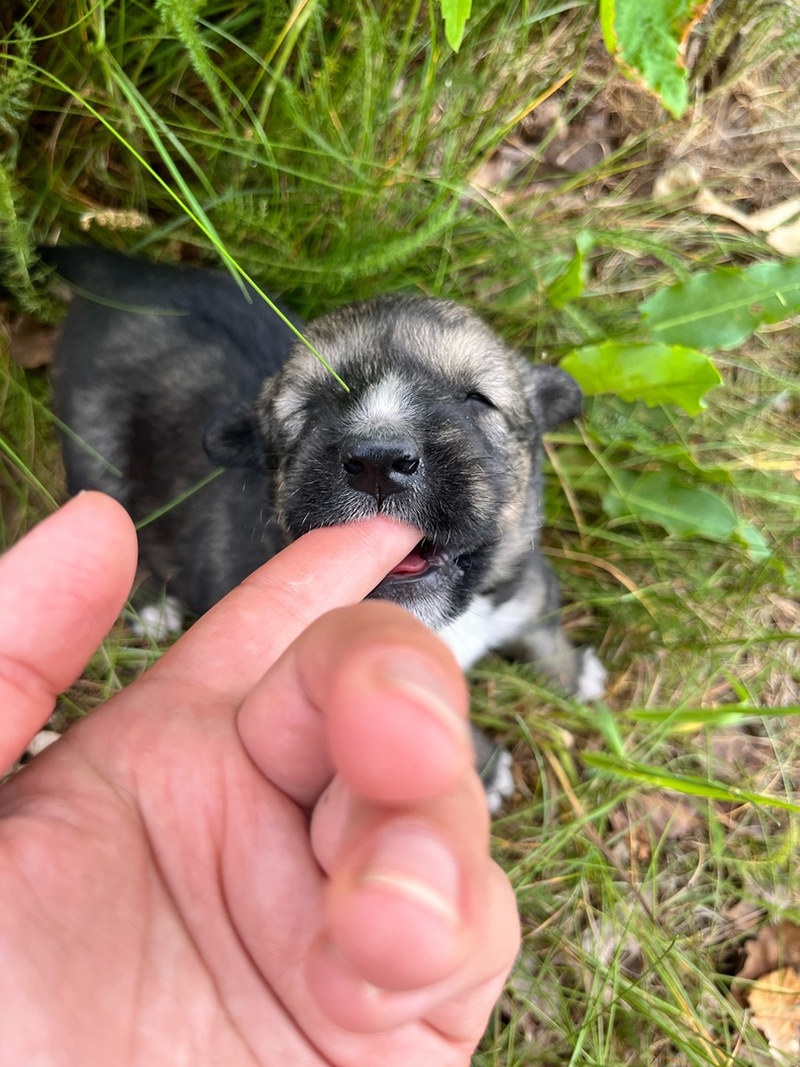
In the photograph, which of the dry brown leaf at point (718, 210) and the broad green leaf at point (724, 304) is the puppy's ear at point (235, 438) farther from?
the dry brown leaf at point (718, 210)

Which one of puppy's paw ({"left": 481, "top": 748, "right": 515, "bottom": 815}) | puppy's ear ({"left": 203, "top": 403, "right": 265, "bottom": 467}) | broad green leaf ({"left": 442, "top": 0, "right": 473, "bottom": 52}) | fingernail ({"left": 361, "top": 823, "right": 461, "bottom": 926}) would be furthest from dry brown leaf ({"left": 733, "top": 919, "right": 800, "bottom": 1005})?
broad green leaf ({"left": 442, "top": 0, "right": 473, "bottom": 52})

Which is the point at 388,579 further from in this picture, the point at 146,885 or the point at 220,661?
the point at 146,885

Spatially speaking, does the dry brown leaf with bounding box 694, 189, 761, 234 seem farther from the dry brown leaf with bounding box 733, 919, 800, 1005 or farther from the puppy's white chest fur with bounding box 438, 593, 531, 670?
the dry brown leaf with bounding box 733, 919, 800, 1005

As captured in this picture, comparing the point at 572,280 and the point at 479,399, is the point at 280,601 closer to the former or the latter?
the point at 479,399

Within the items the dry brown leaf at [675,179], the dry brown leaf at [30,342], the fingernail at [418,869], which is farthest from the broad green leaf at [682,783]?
the dry brown leaf at [30,342]

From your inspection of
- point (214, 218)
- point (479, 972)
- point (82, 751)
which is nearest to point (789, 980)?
point (479, 972)

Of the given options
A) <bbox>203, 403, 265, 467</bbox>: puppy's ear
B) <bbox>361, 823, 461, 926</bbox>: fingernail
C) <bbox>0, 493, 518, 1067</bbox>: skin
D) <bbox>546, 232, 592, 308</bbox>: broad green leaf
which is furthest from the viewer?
<bbox>546, 232, 592, 308</bbox>: broad green leaf

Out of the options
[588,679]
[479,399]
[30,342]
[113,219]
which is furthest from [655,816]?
[30,342]
